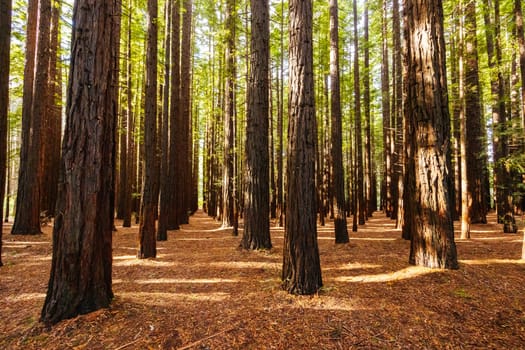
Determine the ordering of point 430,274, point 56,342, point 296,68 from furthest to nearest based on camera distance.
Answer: point 430,274 → point 296,68 → point 56,342

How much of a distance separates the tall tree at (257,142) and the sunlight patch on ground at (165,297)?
2953 millimetres

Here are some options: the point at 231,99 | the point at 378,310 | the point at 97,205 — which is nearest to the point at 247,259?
the point at 378,310

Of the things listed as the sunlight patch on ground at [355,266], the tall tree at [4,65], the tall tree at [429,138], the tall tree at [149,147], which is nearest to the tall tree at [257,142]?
the sunlight patch on ground at [355,266]

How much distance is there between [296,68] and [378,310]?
395 cm

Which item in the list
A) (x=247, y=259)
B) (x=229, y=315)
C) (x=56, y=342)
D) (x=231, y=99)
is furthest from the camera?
(x=231, y=99)

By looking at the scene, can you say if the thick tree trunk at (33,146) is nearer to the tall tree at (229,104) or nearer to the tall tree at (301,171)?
the tall tree at (229,104)

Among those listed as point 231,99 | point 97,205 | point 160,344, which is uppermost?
point 231,99

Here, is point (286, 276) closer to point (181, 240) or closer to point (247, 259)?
point (247, 259)

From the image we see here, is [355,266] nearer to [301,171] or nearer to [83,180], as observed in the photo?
[301,171]

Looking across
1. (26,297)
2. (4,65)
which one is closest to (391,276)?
(26,297)

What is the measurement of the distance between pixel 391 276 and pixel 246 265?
299 cm

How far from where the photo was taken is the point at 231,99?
464 inches

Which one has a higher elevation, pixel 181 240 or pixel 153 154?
pixel 153 154

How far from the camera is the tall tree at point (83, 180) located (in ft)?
11.4
